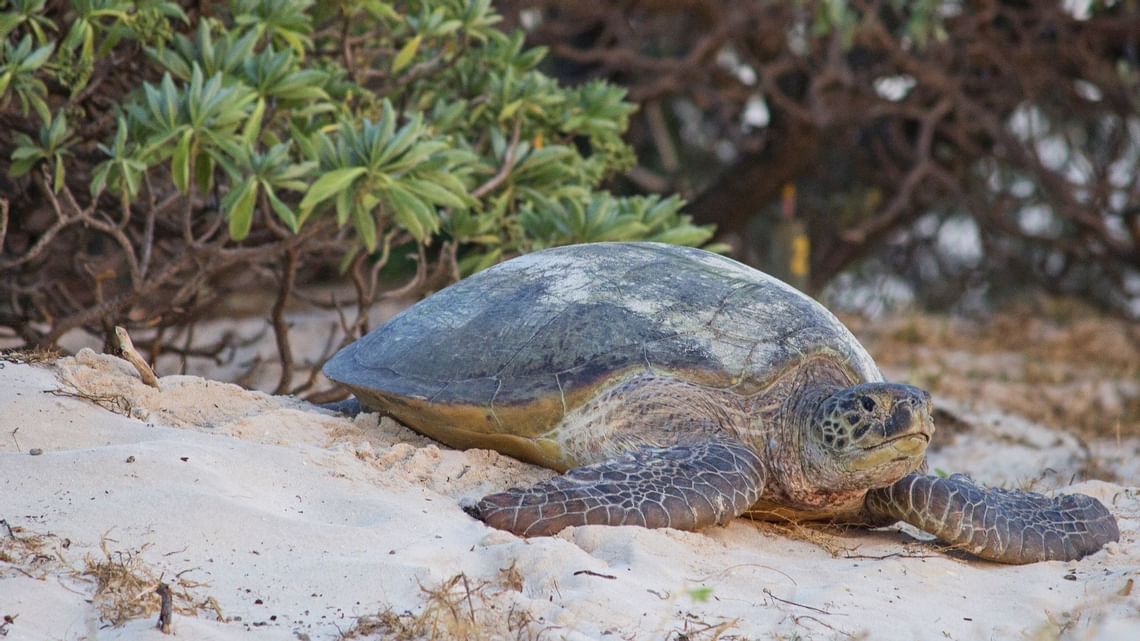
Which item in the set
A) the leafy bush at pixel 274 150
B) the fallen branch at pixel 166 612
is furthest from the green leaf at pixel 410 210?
the fallen branch at pixel 166 612

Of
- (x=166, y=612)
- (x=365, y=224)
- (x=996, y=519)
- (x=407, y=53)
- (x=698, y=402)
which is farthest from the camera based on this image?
(x=407, y=53)

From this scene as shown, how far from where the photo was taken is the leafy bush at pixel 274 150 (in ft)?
12.8

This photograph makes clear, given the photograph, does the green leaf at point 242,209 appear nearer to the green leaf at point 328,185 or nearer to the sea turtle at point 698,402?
the green leaf at point 328,185

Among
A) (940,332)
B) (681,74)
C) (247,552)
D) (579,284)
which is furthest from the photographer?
(940,332)

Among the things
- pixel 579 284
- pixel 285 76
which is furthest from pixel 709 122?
pixel 579 284

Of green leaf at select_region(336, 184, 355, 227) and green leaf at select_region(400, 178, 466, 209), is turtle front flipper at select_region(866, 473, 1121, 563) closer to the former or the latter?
green leaf at select_region(400, 178, 466, 209)

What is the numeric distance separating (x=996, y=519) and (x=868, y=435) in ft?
1.26

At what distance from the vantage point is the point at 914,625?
7.98 ft

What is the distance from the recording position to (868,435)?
3.05 meters

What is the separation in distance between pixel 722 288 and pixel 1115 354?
18.3 ft

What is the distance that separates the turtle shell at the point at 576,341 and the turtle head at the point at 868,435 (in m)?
0.20

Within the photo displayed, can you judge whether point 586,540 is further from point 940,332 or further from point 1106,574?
point 940,332

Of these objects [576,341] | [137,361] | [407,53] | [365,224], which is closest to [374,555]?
[576,341]

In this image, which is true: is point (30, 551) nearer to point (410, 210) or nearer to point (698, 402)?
point (698, 402)
